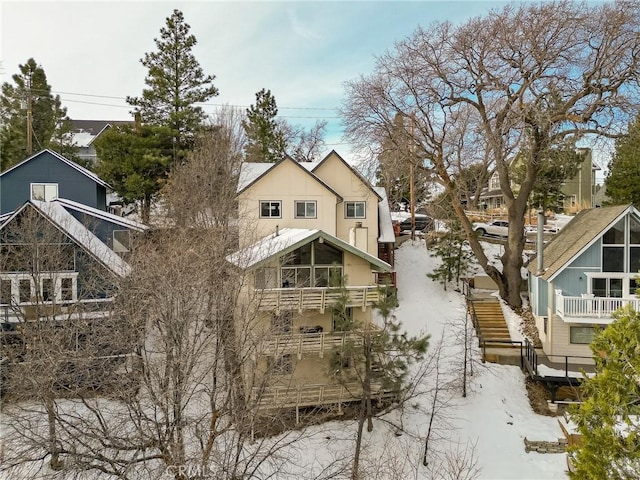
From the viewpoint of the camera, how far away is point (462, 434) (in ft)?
49.4

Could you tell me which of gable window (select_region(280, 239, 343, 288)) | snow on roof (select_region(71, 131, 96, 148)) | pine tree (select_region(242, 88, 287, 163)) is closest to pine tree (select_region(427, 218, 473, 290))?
gable window (select_region(280, 239, 343, 288))

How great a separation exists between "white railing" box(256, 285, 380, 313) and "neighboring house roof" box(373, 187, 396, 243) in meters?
9.35

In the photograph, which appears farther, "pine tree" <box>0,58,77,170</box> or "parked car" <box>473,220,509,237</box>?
"parked car" <box>473,220,509,237</box>

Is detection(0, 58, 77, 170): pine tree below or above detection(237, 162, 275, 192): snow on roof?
above

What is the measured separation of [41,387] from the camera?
11508 mm

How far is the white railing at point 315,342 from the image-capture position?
14.4m

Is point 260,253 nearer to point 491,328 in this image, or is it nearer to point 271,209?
point 271,209

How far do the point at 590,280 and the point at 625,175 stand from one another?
37.5 ft

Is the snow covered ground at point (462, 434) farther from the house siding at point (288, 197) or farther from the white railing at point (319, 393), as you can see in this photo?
the house siding at point (288, 197)

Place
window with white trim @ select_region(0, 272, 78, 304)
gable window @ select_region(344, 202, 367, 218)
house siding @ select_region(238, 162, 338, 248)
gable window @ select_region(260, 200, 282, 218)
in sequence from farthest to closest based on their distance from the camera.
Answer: gable window @ select_region(344, 202, 367, 218)
gable window @ select_region(260, 200, 282, 218)
house siding @ select_region(238, 162, 338, 248)
window with white trim @ select_region(0, 272, 78, 304)

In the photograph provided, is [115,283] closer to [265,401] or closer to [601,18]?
[265,401]

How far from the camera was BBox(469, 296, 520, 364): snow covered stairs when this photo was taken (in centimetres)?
1858

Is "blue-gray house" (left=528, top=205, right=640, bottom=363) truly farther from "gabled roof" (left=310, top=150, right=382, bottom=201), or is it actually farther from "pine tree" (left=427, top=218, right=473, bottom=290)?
"gabled roof" (left=310, top=150, right=382, bottom=201)

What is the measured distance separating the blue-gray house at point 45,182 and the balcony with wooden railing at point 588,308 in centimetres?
2560
